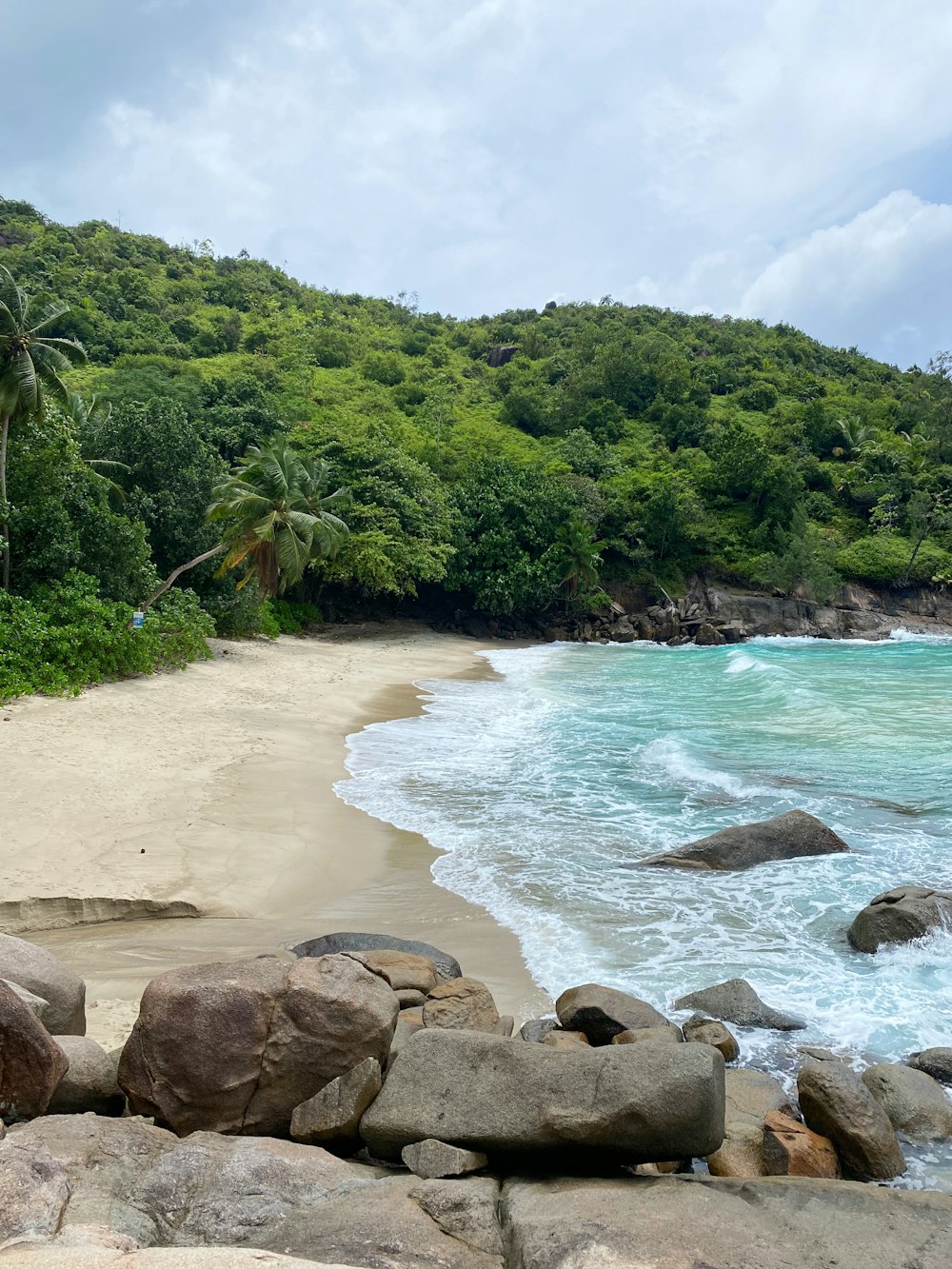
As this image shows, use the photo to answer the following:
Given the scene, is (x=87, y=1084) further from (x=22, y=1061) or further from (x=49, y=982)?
(x=49, y=982)

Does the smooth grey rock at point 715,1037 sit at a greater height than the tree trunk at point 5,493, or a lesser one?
lesser

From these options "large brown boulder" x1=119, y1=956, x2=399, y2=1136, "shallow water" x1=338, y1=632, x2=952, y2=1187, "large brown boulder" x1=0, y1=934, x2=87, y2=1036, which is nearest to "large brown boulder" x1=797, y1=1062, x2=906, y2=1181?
"shallow water" x1=338, y1=632, x2=952, y2=1187

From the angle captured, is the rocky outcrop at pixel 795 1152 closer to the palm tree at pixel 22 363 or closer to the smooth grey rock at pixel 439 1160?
the smooth grey rock at pixel 439 1160

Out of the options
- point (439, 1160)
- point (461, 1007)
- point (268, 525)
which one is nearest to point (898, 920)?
point (461, 1007)

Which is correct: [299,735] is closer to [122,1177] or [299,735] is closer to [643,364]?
[122,1177]

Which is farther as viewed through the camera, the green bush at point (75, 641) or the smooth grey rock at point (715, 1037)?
the green bush at point (75, 641)

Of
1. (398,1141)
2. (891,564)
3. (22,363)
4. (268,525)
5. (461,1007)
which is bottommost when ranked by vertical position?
(461,1007)

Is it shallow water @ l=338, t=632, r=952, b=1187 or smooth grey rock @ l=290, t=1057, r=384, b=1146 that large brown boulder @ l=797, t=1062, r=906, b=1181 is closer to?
shallow water @ l=338, t=632, r=952, b=1187

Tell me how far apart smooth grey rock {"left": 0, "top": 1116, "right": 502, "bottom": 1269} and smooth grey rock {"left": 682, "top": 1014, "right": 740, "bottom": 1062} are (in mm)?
2780

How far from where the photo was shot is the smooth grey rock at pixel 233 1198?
11.4 feet

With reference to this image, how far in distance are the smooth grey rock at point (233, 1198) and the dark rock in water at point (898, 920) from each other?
569 cm

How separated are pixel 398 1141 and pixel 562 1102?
0.91 meters

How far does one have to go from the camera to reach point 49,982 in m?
5.29

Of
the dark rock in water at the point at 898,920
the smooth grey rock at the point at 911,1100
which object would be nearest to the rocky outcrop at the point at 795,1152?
the smooth grey rock at the point at 911,1100
